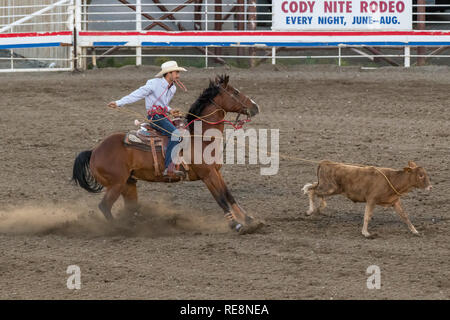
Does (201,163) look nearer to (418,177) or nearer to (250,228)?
(250,228)

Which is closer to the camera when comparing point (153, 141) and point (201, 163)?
point (201, 163)

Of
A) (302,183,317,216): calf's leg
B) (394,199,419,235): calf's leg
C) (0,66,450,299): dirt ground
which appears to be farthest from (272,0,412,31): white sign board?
(394,199,419,235): calf's leg

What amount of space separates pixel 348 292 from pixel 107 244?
9.74ft

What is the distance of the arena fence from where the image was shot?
1830 cm

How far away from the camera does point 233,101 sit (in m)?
9.11

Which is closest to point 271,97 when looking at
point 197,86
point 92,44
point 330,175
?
point 197,86

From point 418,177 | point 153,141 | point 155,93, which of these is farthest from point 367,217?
point 155,93

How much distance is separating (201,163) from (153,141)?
24.8 inches

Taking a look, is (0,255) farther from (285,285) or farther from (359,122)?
(359,122)

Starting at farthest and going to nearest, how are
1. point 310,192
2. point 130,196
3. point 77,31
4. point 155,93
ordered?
point 77,31
point 130,196
point 310,192
point 155,93

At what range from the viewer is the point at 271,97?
51.9ft

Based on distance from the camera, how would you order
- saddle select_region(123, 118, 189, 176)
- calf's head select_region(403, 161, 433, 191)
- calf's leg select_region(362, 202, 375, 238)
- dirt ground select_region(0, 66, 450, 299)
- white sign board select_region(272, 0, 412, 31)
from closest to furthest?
1. dirt ground select_region(0, 66, 450, 299)
2. calf's head select_region(403, 161, 433, 191)
3. calf's leg select_region(362, 202, 375, 238)
4. saddle select_region(123, 118, 189, 176)
5. white sign board select_region(272, 0, 412, 31)

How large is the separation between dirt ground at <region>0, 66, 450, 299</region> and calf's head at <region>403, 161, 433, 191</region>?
23.4 inches

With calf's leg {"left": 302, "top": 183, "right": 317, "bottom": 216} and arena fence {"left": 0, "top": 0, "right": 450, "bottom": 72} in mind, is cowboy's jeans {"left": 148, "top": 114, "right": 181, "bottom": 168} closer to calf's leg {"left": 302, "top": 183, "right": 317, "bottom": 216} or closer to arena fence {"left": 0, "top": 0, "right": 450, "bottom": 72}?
calf's leg {"left": 302, "top": 183, "right": 317, "bottom": 216}
